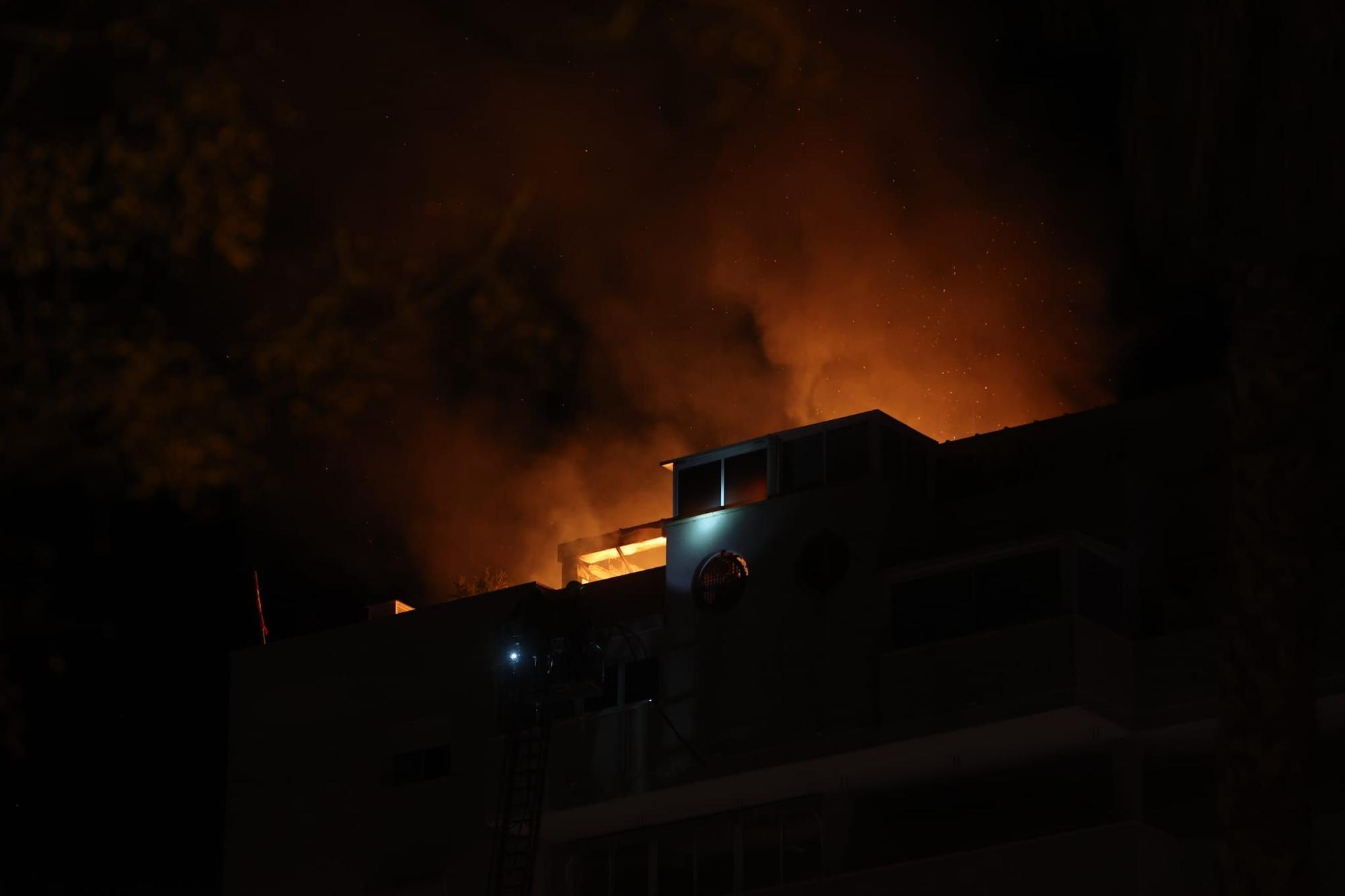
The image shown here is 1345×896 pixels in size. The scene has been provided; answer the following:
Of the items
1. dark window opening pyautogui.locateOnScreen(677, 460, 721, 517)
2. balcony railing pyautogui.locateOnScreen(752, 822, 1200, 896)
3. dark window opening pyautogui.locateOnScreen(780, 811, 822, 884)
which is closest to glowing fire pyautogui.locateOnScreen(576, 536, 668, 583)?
dark window opening pyautogui.locateOnScreen(677, 460, 721, 517)

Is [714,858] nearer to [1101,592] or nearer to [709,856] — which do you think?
[709,856]

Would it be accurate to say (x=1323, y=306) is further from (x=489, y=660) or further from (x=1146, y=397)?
(x=489, y=660)

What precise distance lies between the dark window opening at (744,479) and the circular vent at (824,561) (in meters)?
1.48

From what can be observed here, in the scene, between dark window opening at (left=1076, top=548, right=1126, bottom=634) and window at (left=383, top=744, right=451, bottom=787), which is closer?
dark window opening at (left=1076, top=548, right=1126, bottom=634)

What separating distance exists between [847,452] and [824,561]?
5.35 feet

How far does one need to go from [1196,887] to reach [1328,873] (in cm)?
165

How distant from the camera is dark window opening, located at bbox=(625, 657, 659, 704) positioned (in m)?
28.8

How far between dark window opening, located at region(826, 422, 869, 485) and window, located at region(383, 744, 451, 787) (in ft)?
24.9

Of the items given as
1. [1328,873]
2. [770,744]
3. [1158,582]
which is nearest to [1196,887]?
[1328,873]

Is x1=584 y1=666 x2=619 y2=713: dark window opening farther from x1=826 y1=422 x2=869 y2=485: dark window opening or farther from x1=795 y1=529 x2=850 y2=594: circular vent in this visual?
x1=826 y1=422 x2=869 y2=485: dark window opening

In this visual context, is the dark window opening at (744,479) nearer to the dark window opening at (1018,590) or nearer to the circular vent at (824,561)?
the circular vent at (824,561)

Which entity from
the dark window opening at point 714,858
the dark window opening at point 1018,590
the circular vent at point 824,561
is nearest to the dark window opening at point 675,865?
the dark window opening at point 714,858

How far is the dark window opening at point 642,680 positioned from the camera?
94.4 ft

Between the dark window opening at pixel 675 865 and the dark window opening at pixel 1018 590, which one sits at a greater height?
the dark window opening at pixel 1018 590
